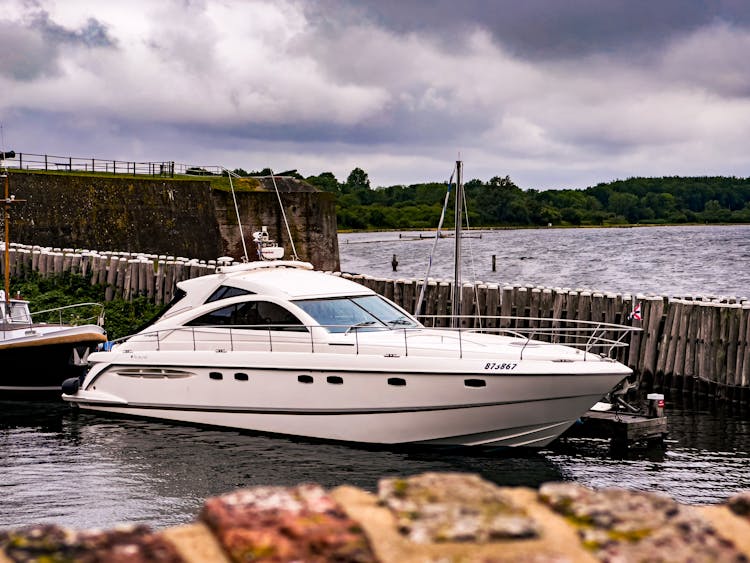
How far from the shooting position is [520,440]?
581 inches

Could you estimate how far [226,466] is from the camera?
48.2 feet

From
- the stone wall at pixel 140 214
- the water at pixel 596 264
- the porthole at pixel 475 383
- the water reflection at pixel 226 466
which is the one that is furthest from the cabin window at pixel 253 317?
the water at pixel 596 264

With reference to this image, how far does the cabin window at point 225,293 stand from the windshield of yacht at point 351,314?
130cm

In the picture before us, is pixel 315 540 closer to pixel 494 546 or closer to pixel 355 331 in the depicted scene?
pixel 494 546

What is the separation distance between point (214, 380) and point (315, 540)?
45.1ft

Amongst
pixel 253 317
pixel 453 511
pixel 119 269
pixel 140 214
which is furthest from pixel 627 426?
pixel 140 214

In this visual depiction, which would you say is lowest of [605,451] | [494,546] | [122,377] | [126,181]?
[605,451]

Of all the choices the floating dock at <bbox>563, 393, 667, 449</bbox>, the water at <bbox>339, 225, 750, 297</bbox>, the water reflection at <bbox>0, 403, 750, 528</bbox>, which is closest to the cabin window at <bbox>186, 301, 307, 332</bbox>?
the water reflection at <bbox>0, 403, 750, 528</bbox>

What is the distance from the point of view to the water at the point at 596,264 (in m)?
66.0

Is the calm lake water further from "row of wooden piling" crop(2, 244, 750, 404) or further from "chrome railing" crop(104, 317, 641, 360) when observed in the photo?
"chrome railing" crop(104, 317, 641, 360)

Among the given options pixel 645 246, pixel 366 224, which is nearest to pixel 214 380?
pixel 645 246

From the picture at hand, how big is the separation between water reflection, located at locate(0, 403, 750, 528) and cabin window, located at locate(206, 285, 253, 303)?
2.37 meters

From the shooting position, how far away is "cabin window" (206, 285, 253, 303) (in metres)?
16.5

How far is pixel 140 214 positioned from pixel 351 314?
25.1 metres
